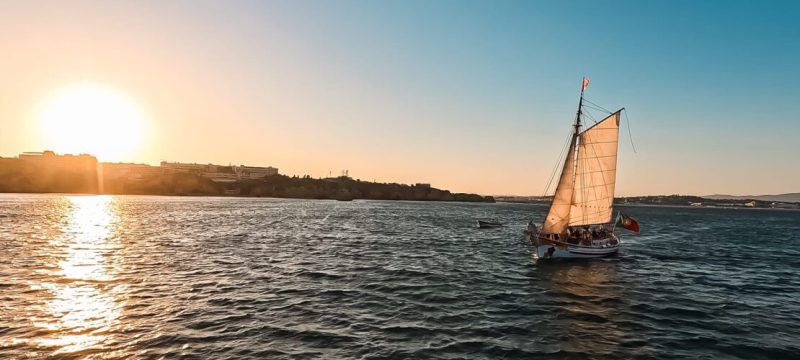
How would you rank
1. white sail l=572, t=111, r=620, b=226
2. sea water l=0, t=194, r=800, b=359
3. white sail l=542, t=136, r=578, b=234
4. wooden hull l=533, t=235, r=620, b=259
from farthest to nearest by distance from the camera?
white sail l=542, t=136, r=578, b=234 < white sail l=572, t=111, r=620, b=226 < wooden hull l=533, t=235, r=620, b=259 < sea water l=0, t=194, r=800, b=359

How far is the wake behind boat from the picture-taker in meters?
41.3

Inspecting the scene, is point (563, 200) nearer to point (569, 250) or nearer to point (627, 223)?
point (569, 250)

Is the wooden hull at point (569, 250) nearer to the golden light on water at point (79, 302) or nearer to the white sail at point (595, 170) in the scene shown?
the white sail at point (595, 170)

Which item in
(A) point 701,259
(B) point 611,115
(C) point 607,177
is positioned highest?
(B) point 611,115

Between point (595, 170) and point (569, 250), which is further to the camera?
point (595, 170)

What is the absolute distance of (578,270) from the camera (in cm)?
3722

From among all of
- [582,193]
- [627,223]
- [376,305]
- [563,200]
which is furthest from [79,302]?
[627,223]

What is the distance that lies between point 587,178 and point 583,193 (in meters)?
1.61

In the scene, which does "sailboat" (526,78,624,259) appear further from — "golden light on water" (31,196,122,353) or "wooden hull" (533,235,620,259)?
"golden light on water" (31,196,122,353)

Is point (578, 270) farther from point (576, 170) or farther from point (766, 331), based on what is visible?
point (766, 331)

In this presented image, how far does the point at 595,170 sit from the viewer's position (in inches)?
1658

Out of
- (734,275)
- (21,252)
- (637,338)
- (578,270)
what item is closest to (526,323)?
(637,338)

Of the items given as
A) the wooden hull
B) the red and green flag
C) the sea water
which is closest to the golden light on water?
the sea water

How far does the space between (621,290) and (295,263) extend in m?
25.7
